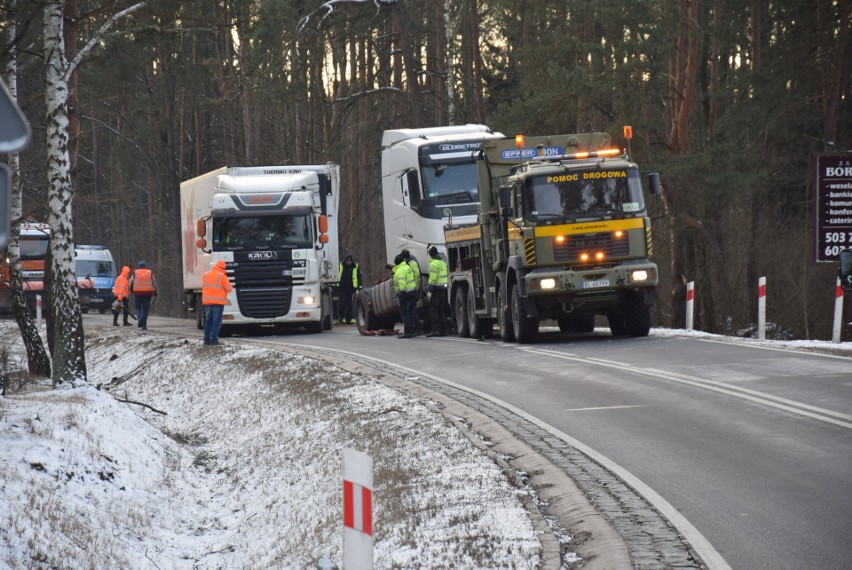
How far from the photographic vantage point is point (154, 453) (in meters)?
14.7

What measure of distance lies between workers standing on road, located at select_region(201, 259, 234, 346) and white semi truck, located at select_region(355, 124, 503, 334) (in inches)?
176

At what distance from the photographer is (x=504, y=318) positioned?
22.2 metres

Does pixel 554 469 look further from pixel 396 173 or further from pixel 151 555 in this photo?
pixel 396 173

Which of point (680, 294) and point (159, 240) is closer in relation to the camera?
point (680, 294)

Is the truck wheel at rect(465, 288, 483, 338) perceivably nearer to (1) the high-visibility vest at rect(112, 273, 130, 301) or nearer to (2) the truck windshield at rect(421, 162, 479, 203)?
(2) the truck windshield at rect(421, 162, 479, 203)

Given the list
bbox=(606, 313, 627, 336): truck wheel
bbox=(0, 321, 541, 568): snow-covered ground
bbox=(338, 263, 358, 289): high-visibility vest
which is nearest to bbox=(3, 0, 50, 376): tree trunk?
bbox=(0, 321, 541, 568): snow-covered ground

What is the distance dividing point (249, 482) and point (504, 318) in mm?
9375

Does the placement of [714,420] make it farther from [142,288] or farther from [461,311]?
[142,288]

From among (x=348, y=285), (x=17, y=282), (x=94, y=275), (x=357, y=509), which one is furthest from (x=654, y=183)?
(x=94, y=275)

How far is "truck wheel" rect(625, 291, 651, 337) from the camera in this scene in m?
21.3

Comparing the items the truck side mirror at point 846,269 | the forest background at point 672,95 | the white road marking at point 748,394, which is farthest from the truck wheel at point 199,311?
the truck side mirror at point 846,269

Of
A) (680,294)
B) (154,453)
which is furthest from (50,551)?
(680,294)

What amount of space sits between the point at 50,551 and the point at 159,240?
54.5 m

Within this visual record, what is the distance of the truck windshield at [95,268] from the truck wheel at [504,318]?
1166 inches
